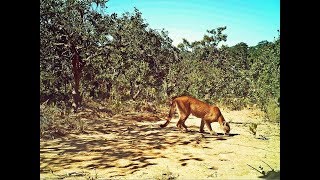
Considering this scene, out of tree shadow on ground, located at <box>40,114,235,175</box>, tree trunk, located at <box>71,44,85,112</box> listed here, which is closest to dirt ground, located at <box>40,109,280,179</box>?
tree shadow on ground, located at <box>40,114,235,175</box>

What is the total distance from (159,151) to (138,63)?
4.07 ft

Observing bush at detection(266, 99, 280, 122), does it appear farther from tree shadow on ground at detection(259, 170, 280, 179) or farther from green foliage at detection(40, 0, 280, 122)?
tree shadow on ground at detection(259, 170, 280, 179)

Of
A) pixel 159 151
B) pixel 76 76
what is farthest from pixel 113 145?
pixel 76 76

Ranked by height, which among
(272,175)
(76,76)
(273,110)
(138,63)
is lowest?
(272,175)

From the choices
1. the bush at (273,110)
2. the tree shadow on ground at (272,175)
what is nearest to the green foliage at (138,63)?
the bush at (273,110)

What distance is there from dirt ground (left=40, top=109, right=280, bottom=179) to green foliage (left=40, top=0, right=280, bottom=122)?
254mm

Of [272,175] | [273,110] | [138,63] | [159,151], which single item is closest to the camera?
[272,175]

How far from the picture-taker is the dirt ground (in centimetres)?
380

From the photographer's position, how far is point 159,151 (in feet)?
13.1

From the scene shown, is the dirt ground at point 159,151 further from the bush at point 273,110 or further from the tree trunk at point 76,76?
the tree trunk at point 76,76

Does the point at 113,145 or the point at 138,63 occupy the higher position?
the point at 138,63

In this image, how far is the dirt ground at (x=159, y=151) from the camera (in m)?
3.80

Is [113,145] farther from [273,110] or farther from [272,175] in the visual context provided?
[273,110]

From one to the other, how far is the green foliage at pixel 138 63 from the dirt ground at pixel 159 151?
25 centimetres
